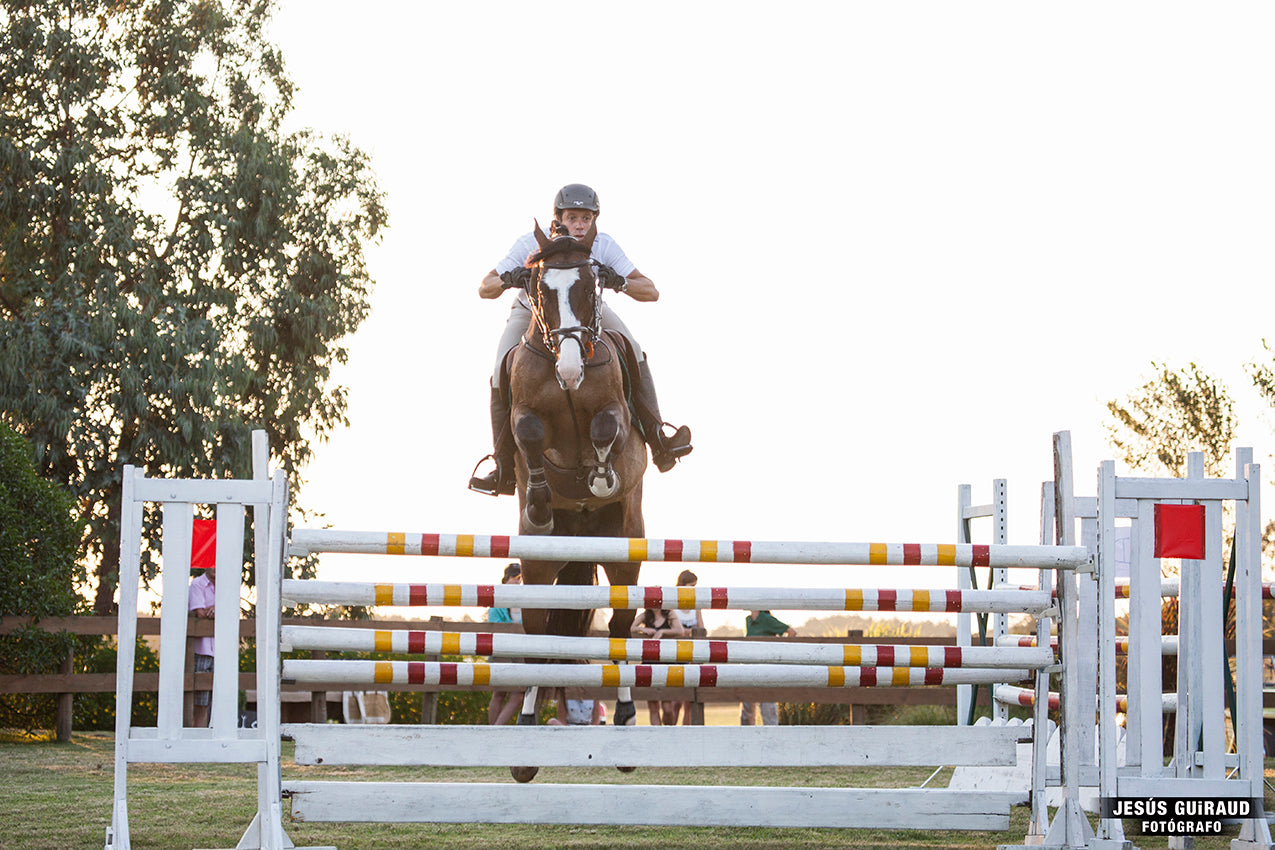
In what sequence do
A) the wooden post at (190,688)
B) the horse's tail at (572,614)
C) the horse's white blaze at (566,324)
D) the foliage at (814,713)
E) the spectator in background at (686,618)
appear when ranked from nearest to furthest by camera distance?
the horse's white blaze at (566,324)
the horse's tail at (572,614)
the spectator in background at (686,618)
the wooden post at (190,688)
the foliage at (814,713)

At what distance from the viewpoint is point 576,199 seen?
618 cm

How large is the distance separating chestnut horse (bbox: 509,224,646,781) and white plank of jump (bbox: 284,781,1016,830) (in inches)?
56.7

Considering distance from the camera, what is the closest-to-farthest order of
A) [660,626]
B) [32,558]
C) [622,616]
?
[622,616] < [660,626] < [32,558]

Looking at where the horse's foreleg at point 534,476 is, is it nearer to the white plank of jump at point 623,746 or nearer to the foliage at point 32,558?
the white plank of jump at point 623,746

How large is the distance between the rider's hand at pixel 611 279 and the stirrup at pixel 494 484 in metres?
0.96

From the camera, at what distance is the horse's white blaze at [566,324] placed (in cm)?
554

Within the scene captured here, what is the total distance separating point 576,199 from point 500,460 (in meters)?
1.25

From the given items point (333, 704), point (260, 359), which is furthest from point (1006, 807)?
point (260, 359)

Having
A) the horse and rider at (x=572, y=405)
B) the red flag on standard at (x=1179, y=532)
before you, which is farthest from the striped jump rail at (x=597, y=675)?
the horse and rider at (x=572, y=405)

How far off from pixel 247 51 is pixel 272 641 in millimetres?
18333

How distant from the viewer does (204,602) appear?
11.1 m

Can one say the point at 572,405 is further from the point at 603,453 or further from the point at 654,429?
the point at 654,429

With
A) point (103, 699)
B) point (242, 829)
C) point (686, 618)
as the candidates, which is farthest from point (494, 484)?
point (103, 699)

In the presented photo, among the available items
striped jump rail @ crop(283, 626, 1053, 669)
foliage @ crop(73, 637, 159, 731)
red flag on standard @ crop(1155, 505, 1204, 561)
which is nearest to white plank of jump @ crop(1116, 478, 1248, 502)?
red flag on standard @ crop(1155, 505, 1204, 561)
